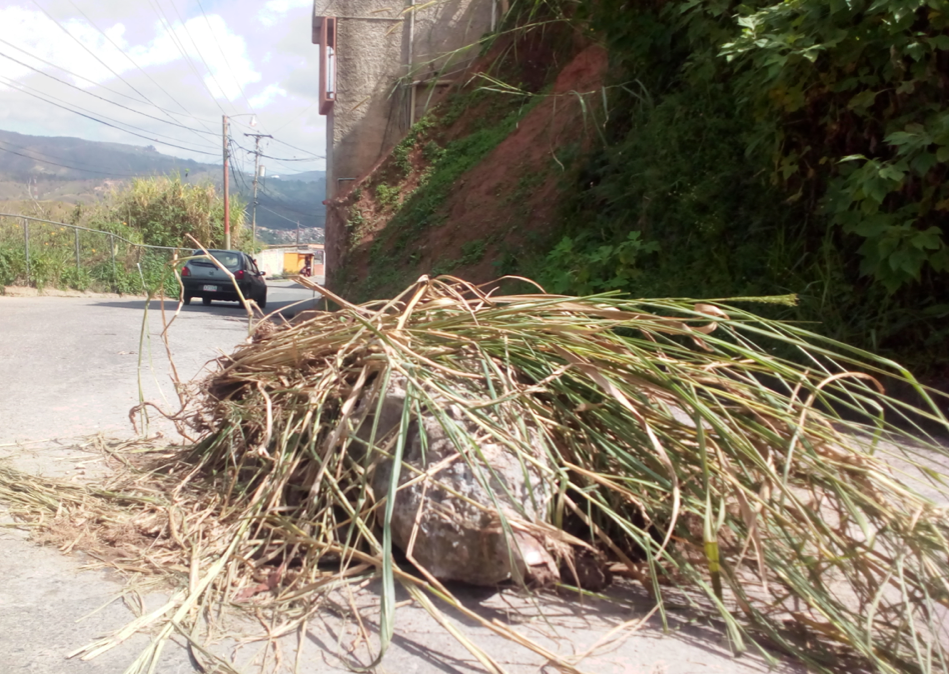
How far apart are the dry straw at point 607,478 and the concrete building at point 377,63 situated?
14.2m

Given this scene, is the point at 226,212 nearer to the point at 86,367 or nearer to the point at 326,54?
the point at 326,54

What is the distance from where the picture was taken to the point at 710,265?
23.2 ft

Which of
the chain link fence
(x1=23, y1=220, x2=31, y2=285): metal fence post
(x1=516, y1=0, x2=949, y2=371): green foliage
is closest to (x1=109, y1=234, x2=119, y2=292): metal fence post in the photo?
the chain link fence

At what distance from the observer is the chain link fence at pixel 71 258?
1989 cm

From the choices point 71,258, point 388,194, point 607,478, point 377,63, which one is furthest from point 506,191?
point 71,258

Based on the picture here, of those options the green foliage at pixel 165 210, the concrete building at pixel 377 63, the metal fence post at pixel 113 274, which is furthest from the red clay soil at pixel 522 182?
the green foliage at pixel 165 210

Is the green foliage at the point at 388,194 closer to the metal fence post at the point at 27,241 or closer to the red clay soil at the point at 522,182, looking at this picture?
the red clay soil at the point at 522,182

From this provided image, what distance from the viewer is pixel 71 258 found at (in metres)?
22.9

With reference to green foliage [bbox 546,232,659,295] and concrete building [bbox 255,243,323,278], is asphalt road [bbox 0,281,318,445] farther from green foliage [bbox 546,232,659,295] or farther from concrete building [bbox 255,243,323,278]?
concrete building [bbox 255,243,323,278]

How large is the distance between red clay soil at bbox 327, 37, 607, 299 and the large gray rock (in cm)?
796

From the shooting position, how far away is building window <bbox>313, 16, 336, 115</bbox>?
1672cm

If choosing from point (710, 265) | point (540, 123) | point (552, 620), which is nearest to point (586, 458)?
point (552, 620)

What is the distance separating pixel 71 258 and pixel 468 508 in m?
23.8

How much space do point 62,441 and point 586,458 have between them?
321 centimetres
